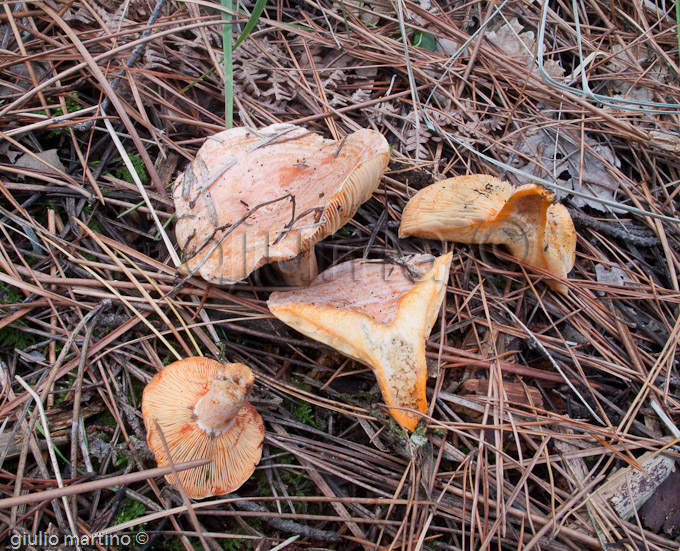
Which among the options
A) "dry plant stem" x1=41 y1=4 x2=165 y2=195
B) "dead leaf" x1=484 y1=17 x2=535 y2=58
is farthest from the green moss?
"dead leaf" x1=484 y1=17 x2=535 y2=58

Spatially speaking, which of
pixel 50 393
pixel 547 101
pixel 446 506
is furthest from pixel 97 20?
pixel 446 506

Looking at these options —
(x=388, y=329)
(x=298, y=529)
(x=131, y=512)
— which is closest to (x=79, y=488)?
(x=131, y=512)

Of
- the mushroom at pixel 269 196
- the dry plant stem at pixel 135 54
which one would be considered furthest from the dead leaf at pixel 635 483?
the dry plant stem at pixel 135 54

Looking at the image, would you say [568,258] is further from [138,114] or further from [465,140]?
[138,114]

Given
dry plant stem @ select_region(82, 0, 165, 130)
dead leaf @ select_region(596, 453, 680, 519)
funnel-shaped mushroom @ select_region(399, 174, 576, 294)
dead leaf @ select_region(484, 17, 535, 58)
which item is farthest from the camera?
dead leaf @ select_region(484, 17, 535, 58)

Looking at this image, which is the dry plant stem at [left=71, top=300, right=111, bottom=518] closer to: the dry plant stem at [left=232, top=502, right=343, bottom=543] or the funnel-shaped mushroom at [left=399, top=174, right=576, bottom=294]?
the dry plant stem at [left=232, top=502, right=343, bottom=543]
